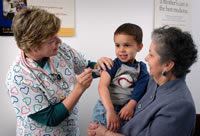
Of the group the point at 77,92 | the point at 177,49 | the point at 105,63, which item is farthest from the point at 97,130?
the point at 177,49

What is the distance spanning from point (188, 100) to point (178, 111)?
9 cm

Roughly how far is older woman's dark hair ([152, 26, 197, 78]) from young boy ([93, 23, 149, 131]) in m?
0.25

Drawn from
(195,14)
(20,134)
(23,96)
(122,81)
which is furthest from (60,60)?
(195,14)

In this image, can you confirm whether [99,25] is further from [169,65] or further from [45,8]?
[169,65]

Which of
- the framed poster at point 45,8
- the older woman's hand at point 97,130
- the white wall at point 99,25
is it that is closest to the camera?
the older woman's hand at point 97,130

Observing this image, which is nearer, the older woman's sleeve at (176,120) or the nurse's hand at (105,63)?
the older woman's sleeve at (176,120)

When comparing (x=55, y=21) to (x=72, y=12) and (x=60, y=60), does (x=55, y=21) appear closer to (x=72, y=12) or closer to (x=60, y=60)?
(x=60, y=60)

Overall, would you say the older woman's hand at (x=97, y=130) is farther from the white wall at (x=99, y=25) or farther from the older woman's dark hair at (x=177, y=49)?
the white wall at (x=99, y=25)

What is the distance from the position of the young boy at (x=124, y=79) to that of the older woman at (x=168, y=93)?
114 mm

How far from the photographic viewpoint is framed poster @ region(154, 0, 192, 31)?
7.43ft

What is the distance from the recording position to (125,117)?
3.85 ft

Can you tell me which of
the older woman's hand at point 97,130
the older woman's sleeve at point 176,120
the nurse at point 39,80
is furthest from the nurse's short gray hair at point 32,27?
the older woman's sleeve at point 176,120

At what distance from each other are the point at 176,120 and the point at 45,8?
1.60 meters

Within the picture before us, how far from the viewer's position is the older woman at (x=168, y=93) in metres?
0.92
